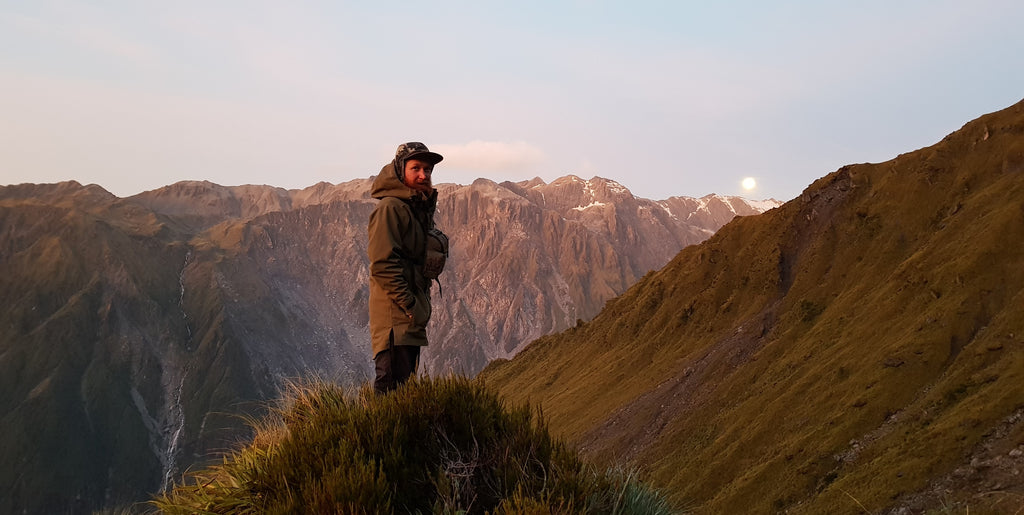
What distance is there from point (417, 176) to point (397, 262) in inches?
44.5

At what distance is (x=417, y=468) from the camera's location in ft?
18.5

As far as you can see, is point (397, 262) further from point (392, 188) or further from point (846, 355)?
point (846, 355)

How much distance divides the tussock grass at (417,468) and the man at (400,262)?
4.40 ft

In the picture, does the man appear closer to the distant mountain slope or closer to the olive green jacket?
the olive green jacket

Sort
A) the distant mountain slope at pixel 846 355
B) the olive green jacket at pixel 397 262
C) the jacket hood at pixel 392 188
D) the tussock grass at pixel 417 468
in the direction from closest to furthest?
the tussock grass at pixel 417 468
the olive green jacket at pixel 397 262
the jacket hood at pixel 392 188
the distant mountain slope at pixel 846 355

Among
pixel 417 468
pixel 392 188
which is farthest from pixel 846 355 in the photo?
pixel 417 468

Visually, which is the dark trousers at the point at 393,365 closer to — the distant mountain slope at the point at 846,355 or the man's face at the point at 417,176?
the man's face at the point at 417,176

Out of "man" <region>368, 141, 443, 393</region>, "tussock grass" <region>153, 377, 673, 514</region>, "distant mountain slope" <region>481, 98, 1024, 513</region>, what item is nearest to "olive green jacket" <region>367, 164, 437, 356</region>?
"man" <region>368, 141, 443, 393</region>

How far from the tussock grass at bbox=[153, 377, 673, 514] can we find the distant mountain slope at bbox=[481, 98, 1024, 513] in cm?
3135

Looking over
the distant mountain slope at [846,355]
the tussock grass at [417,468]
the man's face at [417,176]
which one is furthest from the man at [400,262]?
the distant mountain slope at [846,355]

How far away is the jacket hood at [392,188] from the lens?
8234 millimetres

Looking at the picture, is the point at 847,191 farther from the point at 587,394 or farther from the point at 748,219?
the point at 587,394

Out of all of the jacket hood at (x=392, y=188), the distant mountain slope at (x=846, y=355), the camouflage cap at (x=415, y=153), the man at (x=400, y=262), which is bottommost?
the distant mountain slope at (x=846, y=355)

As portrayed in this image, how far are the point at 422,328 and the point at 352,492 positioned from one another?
3498 millimetres
